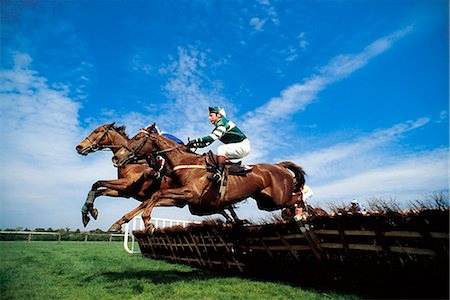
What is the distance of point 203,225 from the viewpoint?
6.98 m

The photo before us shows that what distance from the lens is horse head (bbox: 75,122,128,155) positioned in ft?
24.4

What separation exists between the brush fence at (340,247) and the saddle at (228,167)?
3.69 feet

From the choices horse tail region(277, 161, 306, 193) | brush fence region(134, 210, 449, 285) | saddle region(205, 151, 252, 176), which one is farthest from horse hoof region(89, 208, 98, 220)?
horse tail region(277, 161, 306, 193)

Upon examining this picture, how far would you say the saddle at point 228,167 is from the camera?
5871 mm

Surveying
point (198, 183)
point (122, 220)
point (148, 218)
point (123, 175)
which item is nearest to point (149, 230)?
point (148, 218)

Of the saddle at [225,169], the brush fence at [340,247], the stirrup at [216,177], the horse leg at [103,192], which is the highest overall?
the saddle at [225,169]

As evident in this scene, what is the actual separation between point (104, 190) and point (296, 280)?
15.6ft

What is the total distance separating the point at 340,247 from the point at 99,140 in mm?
6155

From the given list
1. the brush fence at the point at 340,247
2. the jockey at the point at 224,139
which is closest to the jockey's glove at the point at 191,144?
the jockey at the point at 224,139

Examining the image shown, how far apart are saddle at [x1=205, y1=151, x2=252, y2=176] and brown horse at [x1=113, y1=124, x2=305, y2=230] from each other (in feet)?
0.30

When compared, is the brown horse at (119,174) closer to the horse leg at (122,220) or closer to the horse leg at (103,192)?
the horse leg at (103,192)

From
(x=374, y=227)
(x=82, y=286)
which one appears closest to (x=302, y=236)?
(x=374, y=227)

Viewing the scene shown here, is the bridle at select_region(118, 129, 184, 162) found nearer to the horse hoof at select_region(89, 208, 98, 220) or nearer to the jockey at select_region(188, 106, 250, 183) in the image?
the jockey at select_region(188, 106, 250, 183)

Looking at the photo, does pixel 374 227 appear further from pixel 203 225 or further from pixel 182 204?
pixel 203 225
